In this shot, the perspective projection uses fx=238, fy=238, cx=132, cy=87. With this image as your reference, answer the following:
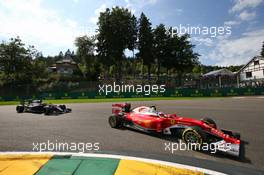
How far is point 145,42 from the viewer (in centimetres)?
4653

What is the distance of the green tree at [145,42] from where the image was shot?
4647 centimetres

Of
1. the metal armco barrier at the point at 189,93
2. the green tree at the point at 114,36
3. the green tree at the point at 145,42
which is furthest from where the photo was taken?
the green tree at the point at 145,42

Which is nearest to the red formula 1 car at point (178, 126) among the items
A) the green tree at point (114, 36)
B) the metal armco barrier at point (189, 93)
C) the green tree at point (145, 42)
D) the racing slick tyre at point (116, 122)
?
the racing slick tyre at point (116, 122)

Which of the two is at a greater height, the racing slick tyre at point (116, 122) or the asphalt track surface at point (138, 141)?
the racing slick tyre at point (116, 122)

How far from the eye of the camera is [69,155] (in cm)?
427

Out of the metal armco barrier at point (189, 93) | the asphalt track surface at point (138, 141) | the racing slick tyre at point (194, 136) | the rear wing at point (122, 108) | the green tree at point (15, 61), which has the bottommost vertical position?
the asphalt track surface at point (138, 141)

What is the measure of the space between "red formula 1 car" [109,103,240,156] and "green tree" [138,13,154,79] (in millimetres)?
38372

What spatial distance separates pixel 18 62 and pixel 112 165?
51641 millimetres

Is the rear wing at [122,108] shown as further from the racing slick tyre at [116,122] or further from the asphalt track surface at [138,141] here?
the asphalt track surface at [138,141]

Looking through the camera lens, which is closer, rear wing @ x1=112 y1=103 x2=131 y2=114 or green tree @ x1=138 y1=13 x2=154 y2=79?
rear wing @ x1=112 y1=103 x2=131 y2=114

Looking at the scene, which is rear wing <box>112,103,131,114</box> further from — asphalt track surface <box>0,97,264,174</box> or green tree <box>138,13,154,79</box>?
green tree <box>138,13,154,79</box>

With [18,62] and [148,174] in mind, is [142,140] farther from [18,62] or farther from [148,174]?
[18,62]

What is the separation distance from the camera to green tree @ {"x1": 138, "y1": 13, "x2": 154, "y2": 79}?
46469 millimetres

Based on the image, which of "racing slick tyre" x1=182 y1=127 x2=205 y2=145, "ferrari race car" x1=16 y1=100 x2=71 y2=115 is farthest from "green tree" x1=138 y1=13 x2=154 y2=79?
"racing slick tyre" x1=182 y1=127 x2=205 y2=145
